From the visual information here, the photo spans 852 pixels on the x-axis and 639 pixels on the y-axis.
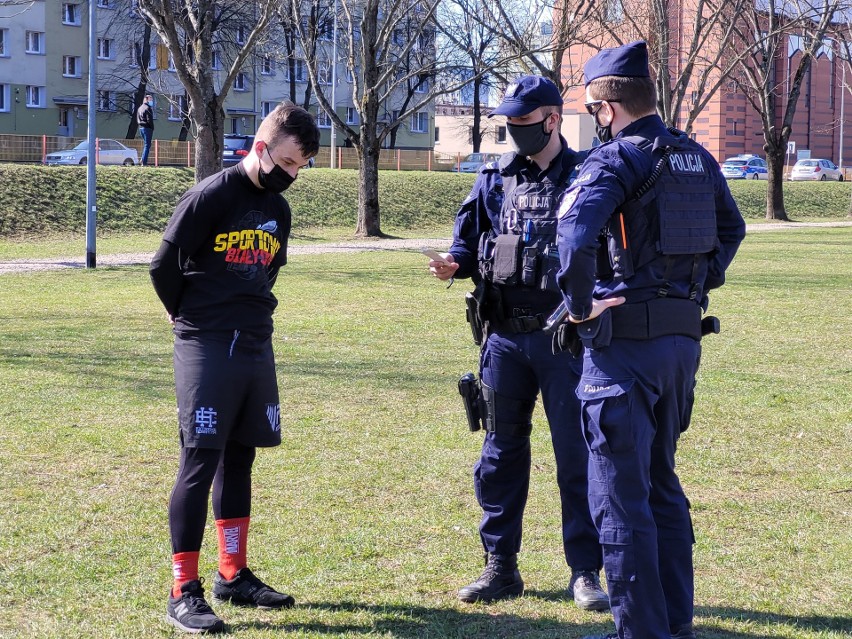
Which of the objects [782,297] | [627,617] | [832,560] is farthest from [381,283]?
[627,617]

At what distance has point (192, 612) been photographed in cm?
406

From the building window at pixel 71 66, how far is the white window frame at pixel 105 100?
2.35m

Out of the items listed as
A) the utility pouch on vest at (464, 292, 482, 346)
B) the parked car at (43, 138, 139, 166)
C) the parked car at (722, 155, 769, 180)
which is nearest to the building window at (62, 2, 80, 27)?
the parked car at (43, 138, 139, 166)

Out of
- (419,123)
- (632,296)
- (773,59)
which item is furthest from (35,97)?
(632,296)

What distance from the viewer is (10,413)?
7.65m

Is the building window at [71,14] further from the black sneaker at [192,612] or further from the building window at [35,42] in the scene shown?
the black sneaker at [192,612]

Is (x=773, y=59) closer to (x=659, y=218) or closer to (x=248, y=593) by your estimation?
(x=659, y=218)

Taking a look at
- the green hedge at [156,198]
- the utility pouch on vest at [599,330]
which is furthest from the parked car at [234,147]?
the utility pouch on vest at [599,330]

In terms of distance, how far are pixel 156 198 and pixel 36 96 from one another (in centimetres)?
3268

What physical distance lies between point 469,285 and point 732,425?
952 centimetres

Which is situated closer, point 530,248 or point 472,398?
point 530,248

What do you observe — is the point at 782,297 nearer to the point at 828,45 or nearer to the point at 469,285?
the point at 469,285

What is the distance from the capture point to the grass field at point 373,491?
4.28 metres

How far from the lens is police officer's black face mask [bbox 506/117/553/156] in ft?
14.4
